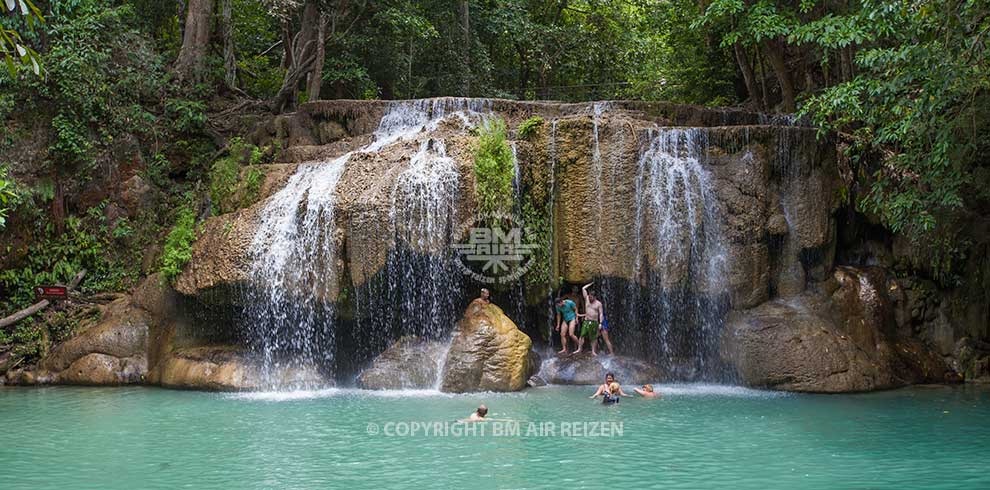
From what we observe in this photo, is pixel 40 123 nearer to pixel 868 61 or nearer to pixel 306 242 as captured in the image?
pixel 306 242

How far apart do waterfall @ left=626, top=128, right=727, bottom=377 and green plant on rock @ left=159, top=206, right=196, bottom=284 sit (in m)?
7.64

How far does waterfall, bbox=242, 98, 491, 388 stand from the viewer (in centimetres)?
1404

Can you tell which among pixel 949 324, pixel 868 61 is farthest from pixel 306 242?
pixel 949 324

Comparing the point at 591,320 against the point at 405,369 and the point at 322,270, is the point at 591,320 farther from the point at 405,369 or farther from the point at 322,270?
the point at 322,270

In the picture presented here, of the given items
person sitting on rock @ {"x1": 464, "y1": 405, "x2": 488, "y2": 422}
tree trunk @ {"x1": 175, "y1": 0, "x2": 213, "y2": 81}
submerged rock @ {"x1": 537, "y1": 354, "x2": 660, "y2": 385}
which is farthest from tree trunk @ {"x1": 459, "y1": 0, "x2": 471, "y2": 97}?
person sitting on rock @ {"x1": 464, "y1": 405, "x2": 488, "y2": 422}

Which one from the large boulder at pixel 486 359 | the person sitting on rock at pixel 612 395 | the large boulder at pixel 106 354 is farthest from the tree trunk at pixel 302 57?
the person sitting on rock at pixel 612 395

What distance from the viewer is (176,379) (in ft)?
45.8

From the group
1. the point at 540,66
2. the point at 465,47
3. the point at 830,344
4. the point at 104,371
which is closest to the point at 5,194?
the point at 104,371

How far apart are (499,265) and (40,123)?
32.1 ft

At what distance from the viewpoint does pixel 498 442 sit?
31.6 feet

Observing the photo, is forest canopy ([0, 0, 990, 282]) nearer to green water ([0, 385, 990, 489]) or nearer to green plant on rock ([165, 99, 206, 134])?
green plant on rock ([165, 99, 206, 134])

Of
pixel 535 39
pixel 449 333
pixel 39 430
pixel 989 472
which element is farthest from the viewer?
pixel 535 39

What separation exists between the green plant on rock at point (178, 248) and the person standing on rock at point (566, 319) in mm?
6369

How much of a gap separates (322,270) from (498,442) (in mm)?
5673
